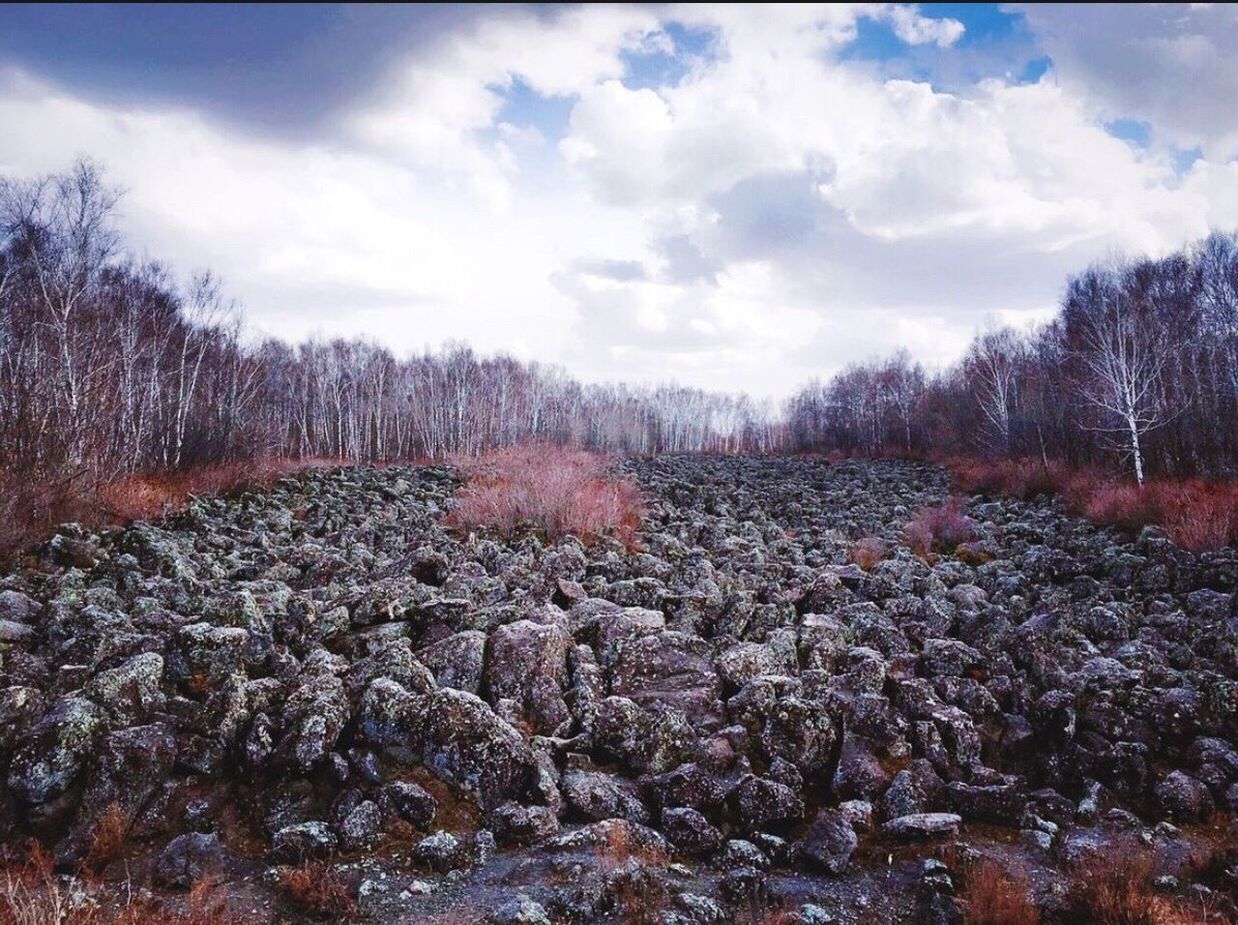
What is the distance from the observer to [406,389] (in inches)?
2391

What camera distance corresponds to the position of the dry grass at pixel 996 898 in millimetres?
3902

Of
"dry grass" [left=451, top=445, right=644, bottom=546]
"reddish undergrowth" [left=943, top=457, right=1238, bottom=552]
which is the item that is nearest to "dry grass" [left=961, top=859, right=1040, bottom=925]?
"dry grass" [left=451, top=445, right=644, bottom=546]

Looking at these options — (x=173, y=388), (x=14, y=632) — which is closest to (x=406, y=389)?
(x=173, y=388)

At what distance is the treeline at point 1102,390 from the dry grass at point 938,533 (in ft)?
23.9

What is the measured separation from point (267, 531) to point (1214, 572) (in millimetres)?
14206

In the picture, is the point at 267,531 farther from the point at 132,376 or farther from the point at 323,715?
the point at 132,376

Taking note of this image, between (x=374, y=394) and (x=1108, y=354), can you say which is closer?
(x=1108, y=354)

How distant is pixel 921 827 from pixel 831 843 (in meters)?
0.65

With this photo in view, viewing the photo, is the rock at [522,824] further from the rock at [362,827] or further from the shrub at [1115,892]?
the shrub at [1115,892]

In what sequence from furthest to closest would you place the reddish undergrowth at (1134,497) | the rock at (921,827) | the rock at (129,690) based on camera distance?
the reddish undergrowth at (1134,497) → the rock at (129,690) → the rock at (921,827)

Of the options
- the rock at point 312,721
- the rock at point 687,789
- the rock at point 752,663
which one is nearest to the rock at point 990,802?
the rock at point 687,789

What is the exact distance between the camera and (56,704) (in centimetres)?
524

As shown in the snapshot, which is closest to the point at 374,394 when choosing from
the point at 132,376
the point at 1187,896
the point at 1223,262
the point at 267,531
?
the point at 132,376

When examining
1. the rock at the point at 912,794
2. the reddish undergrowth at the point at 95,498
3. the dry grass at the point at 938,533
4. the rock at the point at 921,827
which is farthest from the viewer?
the dry grass at the point at 938,533
